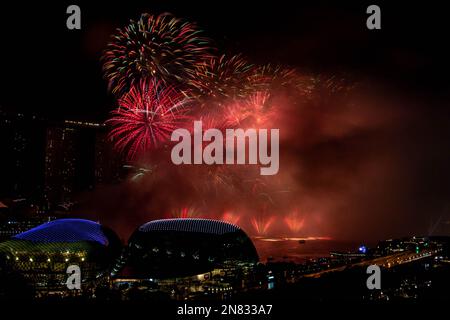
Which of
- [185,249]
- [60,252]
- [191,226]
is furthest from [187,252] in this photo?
[60,252]

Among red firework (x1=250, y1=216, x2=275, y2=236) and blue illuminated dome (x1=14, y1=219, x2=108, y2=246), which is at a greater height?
blue illuminated dome (x1=14, y1=219, x2=108, y2=246)

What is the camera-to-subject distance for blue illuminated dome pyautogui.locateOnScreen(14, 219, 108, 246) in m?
50.2

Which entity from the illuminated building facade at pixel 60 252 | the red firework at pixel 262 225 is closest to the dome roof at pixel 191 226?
the illuminated building facade at pixel 60 252

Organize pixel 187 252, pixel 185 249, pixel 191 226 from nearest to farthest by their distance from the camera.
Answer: pixel 187 252 < pixel 185 249 < pixel 191 226

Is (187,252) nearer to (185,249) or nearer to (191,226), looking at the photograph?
(185,249)

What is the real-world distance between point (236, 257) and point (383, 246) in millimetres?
29816

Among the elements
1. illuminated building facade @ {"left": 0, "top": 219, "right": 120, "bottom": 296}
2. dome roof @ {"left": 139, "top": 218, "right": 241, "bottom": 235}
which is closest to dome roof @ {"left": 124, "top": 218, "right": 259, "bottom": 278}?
dome roof @ {"left": 139, "top": 218, "right": 241, "bottom": 235}

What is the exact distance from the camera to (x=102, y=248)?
51.2 m

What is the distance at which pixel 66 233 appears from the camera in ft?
167

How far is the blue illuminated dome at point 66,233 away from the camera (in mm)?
50156

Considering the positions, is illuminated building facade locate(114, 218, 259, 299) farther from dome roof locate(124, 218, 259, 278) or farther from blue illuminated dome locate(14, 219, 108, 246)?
blue illuminated dome locate(14, 219, 108, 246)

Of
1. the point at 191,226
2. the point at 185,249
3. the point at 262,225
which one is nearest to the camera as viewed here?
the point at 185,249

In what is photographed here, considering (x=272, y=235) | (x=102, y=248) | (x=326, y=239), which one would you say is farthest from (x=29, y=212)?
(x=326, y=239)
